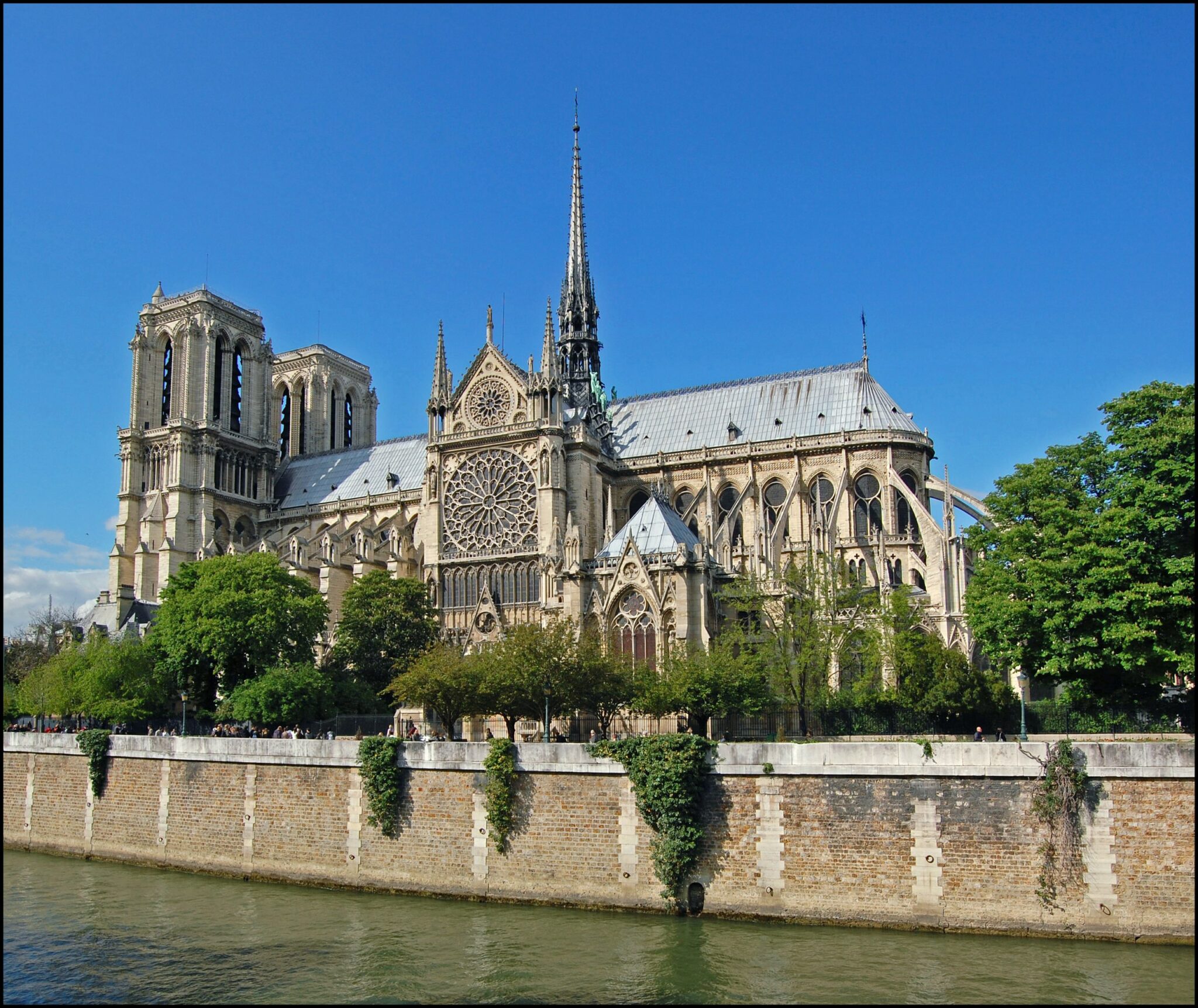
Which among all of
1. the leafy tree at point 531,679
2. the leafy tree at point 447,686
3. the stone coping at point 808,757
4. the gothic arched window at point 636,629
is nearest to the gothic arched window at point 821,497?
the gothic arched window at point 636,629

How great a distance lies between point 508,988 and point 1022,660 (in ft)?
57.8

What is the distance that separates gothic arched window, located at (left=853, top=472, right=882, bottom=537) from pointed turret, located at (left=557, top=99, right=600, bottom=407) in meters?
19.0

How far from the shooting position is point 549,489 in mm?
58250

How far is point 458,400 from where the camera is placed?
63000mm

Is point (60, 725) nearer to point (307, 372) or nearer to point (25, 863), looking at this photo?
point (25, 863)

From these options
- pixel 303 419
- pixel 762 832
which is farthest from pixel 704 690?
pixel 303 419

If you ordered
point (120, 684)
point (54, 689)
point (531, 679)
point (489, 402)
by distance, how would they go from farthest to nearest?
point (489, 402)
point (54, 689)
point (120, 684)
point (531, 679)

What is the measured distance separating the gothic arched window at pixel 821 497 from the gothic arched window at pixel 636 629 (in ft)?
43.9

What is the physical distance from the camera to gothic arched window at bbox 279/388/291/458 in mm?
91188

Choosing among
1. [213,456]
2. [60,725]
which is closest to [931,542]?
[60,725]

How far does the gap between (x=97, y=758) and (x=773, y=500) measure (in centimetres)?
3496

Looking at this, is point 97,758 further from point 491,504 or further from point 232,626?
point 491,504

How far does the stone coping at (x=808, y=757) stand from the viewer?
23953 millimetres

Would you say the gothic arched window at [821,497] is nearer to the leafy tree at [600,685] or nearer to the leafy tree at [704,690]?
the leafy tree at [704,690]
